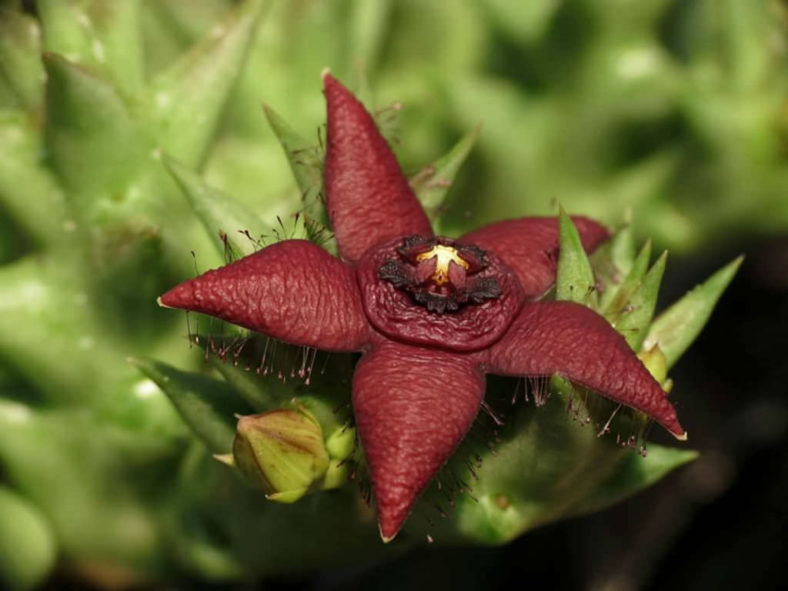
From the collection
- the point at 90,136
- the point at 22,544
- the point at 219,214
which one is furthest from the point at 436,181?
the point at 22,544

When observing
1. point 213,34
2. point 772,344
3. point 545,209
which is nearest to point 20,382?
point 213,34

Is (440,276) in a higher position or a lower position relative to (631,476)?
higher

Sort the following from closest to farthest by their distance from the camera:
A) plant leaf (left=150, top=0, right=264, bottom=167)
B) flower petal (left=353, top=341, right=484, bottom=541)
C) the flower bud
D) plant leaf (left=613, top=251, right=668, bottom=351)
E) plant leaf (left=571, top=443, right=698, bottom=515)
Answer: flower petal (left=353, top=341, right=484, bottom=541) < the flower bud < plant leaf (left=613, top=251, right=668, bottom=351) < plant leaf (left=571, top=443, right=698, bottom=515) < plant leaf (left=150, top=0, right=264, bottom=167)

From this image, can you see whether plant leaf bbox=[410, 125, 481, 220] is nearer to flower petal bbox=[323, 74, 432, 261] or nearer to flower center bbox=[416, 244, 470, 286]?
flower petal bbox=[323, 74, 432, 261]

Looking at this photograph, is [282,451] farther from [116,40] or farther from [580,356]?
[116,40]

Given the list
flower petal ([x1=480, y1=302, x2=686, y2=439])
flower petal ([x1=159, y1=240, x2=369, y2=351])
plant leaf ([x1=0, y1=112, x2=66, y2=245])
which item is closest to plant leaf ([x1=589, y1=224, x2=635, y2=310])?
flower petal ([x1=480, y1=302, x2=686, y2=439])

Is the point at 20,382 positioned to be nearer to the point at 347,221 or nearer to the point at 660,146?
the point at 347,221
